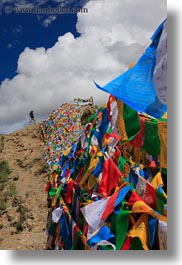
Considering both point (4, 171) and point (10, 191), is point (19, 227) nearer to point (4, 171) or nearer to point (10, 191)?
point (10, 191)

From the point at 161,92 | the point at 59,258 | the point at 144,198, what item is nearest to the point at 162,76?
the point at 161,92

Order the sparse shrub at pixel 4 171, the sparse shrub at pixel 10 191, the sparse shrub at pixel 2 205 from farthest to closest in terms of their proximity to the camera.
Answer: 1. the sparse shrub at pixel 4 171
2. the sparse shrub at pixel 10 191
3. the sparse shrub at pixel 2 205

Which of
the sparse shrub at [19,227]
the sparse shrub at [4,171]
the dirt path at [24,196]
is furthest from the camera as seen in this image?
the sparse shrub at [4,171]

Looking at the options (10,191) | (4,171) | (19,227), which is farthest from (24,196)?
(4,171)

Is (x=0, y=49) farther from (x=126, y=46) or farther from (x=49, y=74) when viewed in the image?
(x=126, y=46)

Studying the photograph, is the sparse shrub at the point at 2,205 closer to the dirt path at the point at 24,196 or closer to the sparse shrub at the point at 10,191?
the dirt path at the point at 24,196

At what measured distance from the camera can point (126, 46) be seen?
304 centimetres

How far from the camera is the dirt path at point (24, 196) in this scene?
470cm

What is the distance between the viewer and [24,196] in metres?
7.21

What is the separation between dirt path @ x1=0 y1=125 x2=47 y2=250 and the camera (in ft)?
15.4

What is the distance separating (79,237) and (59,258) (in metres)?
0.21

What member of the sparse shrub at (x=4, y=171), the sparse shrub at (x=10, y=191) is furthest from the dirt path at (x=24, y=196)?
the sparse shrub at (x=4, y=171)

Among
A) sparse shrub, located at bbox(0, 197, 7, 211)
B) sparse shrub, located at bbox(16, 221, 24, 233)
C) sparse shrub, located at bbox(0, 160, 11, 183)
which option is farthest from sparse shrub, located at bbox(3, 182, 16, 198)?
sparse shrub, located at bbox(16, 221, 24, 233)

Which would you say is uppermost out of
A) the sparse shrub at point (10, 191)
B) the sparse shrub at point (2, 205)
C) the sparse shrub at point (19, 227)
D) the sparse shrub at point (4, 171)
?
the sparse shrub at point (4, 171)
